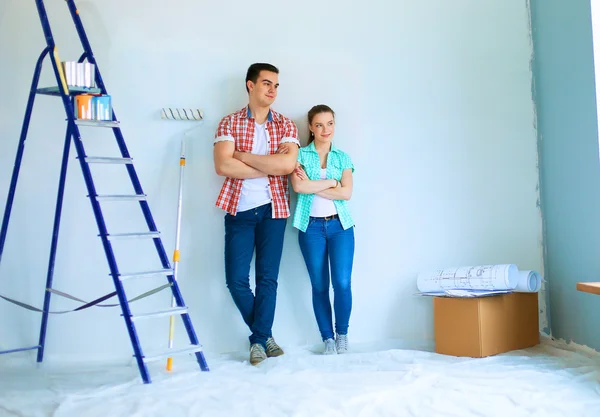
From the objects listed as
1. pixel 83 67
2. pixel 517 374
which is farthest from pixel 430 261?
pixel 83 67

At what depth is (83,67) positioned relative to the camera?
9.78ft

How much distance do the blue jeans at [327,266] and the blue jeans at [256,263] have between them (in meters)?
0.19

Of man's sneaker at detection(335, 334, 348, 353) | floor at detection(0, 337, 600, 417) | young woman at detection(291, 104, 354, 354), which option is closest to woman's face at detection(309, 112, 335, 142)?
young woman at detection(291, 104, 354, 354)

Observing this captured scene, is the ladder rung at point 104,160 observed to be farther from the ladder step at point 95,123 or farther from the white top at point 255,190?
the white top at point 255,190

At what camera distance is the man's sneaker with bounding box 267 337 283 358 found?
3.29 m

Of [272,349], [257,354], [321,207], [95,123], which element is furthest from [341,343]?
[95,123]

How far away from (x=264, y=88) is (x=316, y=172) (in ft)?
1.87

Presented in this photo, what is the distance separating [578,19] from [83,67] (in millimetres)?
2646

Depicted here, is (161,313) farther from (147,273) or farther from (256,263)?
(256,263)

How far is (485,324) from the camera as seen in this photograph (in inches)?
125

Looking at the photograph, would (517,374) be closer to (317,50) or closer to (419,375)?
(419,375)

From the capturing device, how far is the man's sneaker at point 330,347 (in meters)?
3.36

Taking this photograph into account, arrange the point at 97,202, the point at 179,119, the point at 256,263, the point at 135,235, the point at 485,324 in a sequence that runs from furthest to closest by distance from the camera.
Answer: the point at 179,119
the point at 256,263
the point at 485,324
the point at 135,235
the point at 97,202

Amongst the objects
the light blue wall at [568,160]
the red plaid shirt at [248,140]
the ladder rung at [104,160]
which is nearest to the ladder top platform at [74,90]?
the ladder rung at [104,160]
